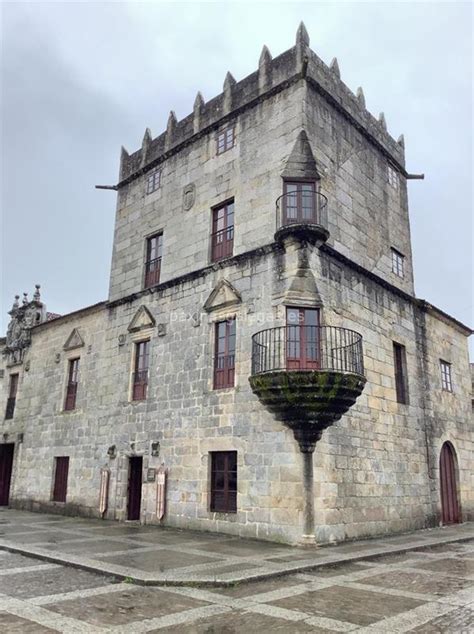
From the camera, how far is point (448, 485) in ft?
52.6

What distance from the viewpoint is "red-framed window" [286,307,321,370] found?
11.2 metres

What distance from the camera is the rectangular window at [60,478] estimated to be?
17219 mm

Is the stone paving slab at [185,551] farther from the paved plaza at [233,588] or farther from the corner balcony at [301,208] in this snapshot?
the corner balcony at [301,208]

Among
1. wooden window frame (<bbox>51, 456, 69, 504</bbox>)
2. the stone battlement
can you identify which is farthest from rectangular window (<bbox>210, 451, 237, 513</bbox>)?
the stone battlement

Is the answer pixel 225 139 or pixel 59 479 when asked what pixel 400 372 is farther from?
pixel 59 479

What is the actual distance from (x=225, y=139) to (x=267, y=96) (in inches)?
67.1

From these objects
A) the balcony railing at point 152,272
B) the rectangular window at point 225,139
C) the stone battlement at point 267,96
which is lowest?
the balcony railing at point 152,272

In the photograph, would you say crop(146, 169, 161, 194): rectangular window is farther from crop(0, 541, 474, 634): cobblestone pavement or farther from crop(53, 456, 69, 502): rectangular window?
crop(0, 541, 474, 634): cobblestone pavement

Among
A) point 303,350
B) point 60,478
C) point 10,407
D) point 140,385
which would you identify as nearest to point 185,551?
point 303,350

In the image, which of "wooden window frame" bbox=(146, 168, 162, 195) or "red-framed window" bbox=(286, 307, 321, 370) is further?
"wooden window frame" bbox=(146, 168, 162, 195)

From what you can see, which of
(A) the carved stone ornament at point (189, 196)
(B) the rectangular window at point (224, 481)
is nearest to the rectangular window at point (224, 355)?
(B) the rectangular window at point (224, 481)

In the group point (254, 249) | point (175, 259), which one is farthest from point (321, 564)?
point (175, 259)

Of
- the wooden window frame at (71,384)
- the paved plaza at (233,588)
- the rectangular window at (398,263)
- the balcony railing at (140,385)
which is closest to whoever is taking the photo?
the paved plaza at (233,588)

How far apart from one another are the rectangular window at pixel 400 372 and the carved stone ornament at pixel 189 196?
6.93 meters
